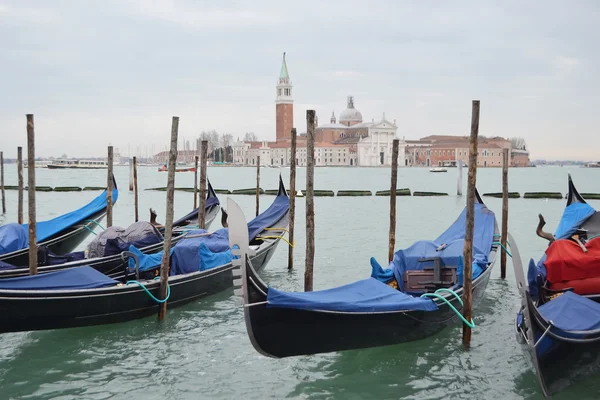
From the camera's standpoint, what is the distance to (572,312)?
3596 millimetres

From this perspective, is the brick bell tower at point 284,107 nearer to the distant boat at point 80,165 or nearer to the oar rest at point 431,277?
the distant boat at point 80,165

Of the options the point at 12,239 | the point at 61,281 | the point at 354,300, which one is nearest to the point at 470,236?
the point at 354,300

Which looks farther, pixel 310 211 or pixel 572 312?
pixel 310 211

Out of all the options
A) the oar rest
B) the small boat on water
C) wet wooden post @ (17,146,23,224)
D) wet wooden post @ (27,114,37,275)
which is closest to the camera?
the oar rest

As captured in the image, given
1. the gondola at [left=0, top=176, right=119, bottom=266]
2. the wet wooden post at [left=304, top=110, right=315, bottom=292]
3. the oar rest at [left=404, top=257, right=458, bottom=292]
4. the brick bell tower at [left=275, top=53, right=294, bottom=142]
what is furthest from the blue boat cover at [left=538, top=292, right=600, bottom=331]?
the brick bell tower at [left=275, top=53, right=294, bottom=142]

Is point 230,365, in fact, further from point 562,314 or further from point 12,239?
point 12,239

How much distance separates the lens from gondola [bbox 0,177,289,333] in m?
3.93

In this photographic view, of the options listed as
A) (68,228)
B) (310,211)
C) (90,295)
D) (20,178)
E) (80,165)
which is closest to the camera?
(90,295)

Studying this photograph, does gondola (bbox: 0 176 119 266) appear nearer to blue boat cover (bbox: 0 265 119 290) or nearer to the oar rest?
blue boat cover (bbox: 0 265 119 290)

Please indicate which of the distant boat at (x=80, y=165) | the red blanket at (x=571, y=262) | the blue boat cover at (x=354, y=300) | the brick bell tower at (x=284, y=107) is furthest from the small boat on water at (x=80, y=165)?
the red blanket at (x=571, y=262)

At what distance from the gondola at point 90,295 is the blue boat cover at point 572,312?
271cm

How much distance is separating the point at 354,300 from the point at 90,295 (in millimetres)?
1829

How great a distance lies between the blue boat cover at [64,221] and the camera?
690 cm

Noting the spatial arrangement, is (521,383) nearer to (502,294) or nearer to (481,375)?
(481,375)
